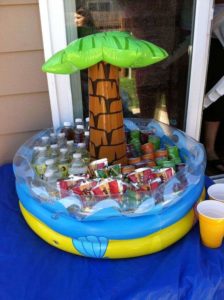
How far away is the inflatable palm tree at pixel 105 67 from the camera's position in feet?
3.09

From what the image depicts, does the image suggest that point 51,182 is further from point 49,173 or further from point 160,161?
point 160,161

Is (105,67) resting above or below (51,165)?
above

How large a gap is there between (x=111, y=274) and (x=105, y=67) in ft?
2.25

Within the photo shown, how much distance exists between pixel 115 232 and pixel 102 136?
0.38 meters

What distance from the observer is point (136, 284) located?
888mm

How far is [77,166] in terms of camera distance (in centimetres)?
118

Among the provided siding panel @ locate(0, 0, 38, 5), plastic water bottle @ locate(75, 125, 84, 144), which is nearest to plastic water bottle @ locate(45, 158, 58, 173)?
plastic water bottle @ locate(75, 125, 84, 144)

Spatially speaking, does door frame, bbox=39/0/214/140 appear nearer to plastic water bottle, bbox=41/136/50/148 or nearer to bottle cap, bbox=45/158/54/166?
plastic water bottle, bbox=41/136/50/148

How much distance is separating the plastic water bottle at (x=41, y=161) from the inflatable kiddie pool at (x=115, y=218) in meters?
0.09

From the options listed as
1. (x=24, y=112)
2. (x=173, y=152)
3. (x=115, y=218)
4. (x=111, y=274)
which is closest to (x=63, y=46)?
(x=24, y=112)

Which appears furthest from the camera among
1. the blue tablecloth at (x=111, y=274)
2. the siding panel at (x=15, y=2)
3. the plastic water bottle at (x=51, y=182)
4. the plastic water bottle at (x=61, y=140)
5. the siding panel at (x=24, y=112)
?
the siding panel at (x=24, y=112)

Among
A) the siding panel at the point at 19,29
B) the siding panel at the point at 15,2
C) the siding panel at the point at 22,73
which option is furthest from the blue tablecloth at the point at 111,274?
the siding panel at the point at 15,2

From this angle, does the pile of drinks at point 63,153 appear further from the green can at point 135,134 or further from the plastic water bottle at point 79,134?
the green can at point 135,134

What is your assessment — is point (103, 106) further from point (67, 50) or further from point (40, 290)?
point (40, 290)
